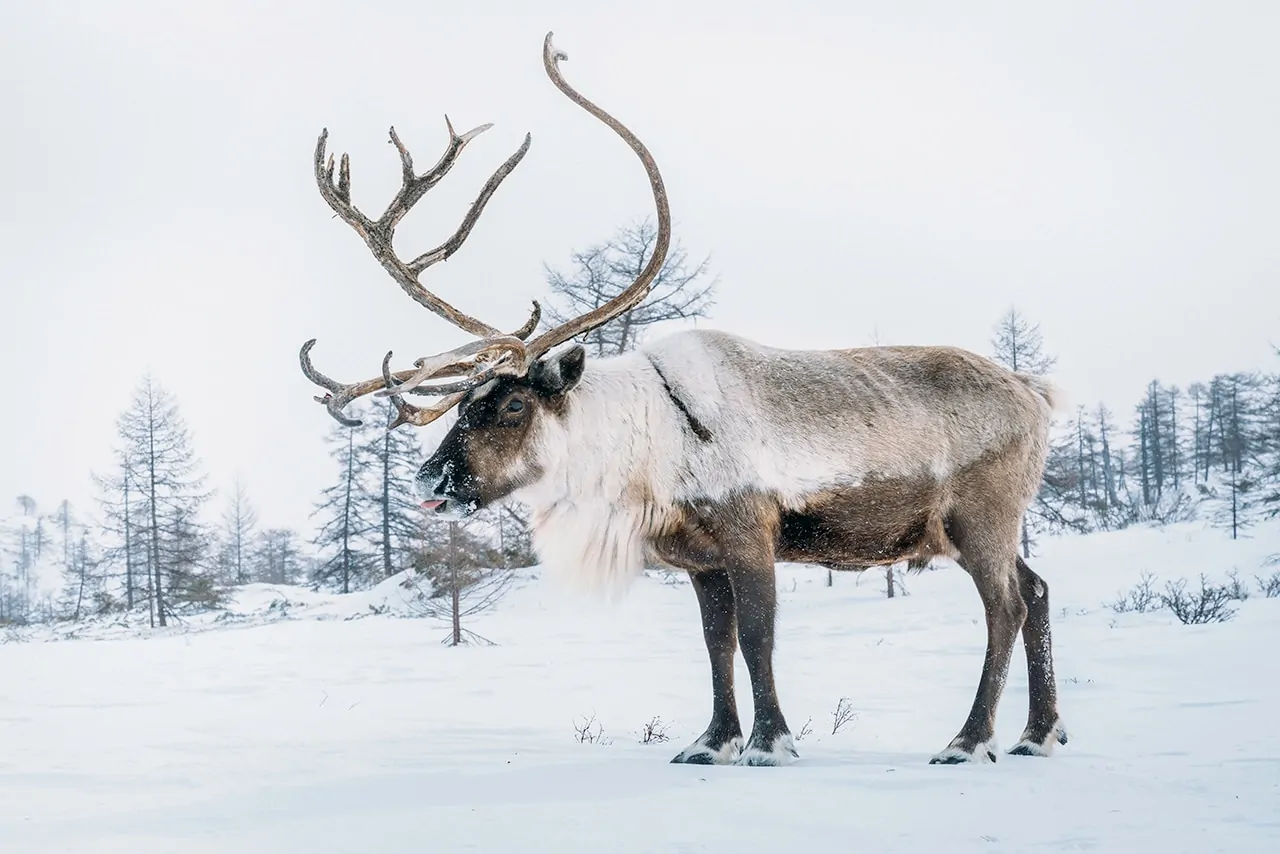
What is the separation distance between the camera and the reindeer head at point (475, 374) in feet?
A: 17.3

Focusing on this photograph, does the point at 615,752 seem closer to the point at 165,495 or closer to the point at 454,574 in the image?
the point at 454,574

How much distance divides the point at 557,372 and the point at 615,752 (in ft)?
6.65

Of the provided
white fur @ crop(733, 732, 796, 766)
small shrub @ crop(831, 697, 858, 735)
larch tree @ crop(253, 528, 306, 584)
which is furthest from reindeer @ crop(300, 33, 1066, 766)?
larch tree @ crop(253, 528, 306, 584)

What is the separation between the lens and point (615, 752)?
17.5ft

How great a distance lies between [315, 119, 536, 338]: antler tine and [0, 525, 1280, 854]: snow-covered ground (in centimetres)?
174

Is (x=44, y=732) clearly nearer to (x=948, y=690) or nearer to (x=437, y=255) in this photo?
(x=437, y=255)

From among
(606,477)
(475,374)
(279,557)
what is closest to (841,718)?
(606,477)

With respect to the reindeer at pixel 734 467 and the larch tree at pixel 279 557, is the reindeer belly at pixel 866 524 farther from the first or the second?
the larch tree at pixel 279 557

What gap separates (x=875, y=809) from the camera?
146 inches

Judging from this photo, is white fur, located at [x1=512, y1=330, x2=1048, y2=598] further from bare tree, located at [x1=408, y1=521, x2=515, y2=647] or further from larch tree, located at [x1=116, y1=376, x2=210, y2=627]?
larch tree, located at [x1=116, y1=376, x2=210, y2=627]

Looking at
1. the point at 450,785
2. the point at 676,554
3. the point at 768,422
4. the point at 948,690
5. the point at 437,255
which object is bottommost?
the point at 948,690

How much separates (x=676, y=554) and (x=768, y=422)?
0.84 m

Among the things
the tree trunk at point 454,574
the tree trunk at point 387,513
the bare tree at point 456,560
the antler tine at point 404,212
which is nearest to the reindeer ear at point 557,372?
the antler tine at point 404,212

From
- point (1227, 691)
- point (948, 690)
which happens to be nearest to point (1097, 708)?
point (1227, 691)
